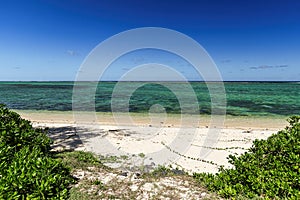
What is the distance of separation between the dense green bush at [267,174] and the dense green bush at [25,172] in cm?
292

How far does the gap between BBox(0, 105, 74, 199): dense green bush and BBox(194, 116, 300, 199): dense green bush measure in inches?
115

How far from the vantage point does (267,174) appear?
13.6 feet

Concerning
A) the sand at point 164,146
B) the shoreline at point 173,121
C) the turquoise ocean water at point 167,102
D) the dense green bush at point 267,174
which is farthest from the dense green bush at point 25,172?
the turquoise ocean water at point 167,102

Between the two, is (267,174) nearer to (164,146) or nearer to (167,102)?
(164,146)

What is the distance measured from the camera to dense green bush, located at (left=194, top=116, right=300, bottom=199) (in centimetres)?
383

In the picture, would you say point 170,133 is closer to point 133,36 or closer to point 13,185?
point 133,36

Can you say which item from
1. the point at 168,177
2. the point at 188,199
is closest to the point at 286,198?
the point at 188,199

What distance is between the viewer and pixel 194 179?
5.03m

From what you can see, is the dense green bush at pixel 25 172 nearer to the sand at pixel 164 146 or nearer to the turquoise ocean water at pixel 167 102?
the sand at pixel 164 146

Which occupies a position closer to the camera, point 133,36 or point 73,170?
point 73,170

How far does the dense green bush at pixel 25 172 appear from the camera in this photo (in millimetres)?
3383

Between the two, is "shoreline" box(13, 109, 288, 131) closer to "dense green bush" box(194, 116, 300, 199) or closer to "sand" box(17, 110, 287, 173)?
"sand" box(17, 110, 287, 173)

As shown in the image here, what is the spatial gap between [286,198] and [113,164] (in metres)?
4.64

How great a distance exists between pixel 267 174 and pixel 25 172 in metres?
4.35
